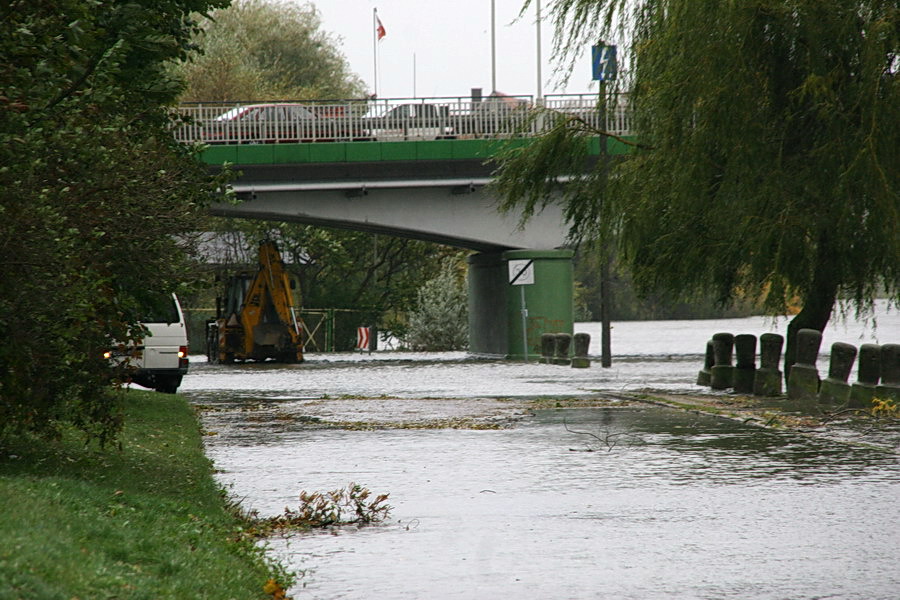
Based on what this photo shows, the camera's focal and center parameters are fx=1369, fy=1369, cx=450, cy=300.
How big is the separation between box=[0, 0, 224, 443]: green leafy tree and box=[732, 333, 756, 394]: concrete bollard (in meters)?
12.2

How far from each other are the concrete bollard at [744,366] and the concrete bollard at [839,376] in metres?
3.44

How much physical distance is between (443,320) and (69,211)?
139 feet

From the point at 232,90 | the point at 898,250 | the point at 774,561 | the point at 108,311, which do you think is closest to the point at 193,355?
the point at 232,90

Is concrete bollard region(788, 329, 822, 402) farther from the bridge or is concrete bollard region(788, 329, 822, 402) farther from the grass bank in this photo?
the bridge

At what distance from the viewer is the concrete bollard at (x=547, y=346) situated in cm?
3709

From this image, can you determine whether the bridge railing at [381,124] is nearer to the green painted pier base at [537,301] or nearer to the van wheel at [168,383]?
the green painted pier base at [537,301]

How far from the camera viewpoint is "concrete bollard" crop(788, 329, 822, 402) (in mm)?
18672

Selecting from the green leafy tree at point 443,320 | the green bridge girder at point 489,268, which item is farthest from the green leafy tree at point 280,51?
the green bridge girder at point 489,268

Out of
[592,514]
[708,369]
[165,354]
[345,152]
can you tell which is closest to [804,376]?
[708,369]

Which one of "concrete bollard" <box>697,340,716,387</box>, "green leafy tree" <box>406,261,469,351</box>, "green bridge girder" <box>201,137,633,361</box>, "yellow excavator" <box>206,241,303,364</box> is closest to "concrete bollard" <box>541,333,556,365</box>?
"green bridge girder" <box>201,137,633,361</box>

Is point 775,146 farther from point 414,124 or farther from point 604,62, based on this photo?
point 414,124

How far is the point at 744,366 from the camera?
71.4 feet

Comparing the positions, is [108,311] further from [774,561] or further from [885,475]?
A: [885,475]

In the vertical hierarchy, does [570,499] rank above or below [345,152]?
below
